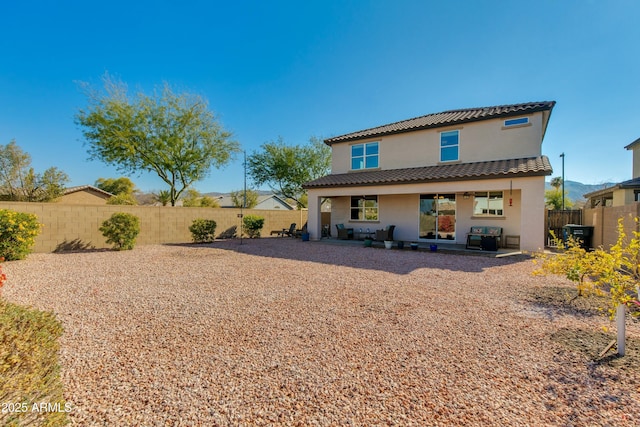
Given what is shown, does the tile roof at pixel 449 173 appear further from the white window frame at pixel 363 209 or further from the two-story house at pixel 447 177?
the white window frame at pixel 363 209

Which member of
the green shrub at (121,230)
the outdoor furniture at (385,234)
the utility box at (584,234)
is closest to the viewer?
the utility box at (584,234)

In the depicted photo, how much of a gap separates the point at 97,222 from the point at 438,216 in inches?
626

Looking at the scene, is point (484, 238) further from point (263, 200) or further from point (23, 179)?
point (263, 200)

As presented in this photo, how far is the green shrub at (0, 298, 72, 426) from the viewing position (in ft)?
5.36

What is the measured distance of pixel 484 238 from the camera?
11.5 metres

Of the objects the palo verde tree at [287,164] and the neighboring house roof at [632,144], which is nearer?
the neighboring house roof at [632,144]

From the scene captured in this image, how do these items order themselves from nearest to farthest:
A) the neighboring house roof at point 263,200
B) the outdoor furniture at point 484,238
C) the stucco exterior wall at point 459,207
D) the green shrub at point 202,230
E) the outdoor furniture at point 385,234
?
the stucco exterior wall at point 459,207, the outdoor furniture at point 484,238, the outdoor furniture at point 385,234, the green shrub at point 202,230, the neighboring house roof at point 263,200

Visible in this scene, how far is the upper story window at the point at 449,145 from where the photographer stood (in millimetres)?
13898

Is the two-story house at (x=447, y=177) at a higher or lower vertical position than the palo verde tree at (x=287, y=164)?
lower

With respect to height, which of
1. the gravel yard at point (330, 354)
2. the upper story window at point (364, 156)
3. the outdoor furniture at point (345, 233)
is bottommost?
the gravel yard at point (330, 354)

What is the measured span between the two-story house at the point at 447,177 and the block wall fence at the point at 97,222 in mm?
6327

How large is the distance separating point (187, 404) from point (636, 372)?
15.1 feet

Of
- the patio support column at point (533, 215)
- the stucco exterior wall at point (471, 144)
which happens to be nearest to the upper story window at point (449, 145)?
the stucco exterior wall at point (471, 144)

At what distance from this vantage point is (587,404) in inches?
99.8
